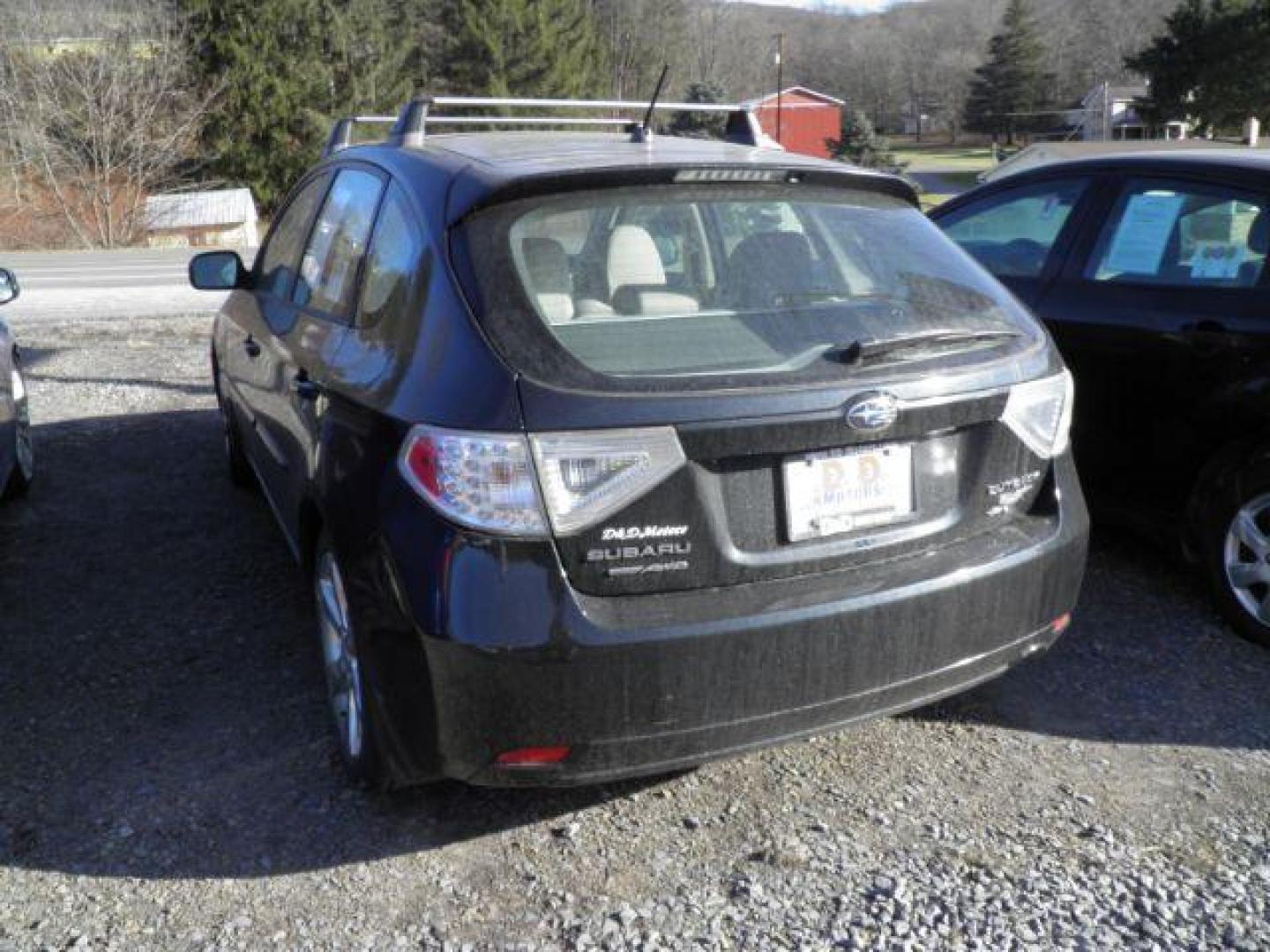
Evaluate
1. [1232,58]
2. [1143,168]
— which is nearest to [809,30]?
[1232,58]

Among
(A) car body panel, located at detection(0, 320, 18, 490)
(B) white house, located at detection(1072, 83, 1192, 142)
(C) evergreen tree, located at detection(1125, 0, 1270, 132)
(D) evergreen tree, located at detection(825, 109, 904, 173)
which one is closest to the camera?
(A) car body panel, located at detection(0, 320, 18, 490)

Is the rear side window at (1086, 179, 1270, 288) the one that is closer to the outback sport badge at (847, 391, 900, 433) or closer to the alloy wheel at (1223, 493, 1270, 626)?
the alloy wheel at (1223, 493, 1270, 626)

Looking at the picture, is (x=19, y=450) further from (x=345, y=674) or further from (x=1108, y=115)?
(x=1108, y=115)

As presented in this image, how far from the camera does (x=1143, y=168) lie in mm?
4480

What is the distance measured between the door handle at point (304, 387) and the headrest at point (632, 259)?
91cm

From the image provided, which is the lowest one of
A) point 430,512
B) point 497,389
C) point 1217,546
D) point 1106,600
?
point 1106,600

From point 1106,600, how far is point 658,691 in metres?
2.52

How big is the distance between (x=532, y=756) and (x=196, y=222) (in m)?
37.2

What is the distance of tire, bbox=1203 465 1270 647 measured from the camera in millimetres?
3867

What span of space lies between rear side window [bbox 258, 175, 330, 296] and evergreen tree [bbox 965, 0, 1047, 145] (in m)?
98.5

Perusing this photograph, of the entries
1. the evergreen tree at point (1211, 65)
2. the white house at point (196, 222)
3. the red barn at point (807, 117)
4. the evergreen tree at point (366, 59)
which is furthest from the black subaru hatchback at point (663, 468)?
the red barn at point (807, 117)

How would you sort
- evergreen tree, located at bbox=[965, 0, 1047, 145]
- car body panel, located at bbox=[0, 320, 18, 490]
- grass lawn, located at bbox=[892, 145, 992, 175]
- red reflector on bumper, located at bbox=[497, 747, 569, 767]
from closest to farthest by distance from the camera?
red reflector on bumper, located at bbox=[497, 747, 569, 767]
car body panel, located at bbox=[0, 320, 18, 490]
grass lawn, located at bbox=[892, 145, 992, 175]
evergreen tree, located at bbox=[965, 0, 1047, 145]

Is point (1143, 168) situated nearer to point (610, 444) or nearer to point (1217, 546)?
point (1217, 546)

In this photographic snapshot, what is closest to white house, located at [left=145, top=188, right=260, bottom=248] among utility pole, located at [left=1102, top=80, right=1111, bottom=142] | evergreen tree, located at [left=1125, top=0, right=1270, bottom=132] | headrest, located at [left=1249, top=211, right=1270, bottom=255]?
headrest, located at [left=1249, top=211, right=1270, bottom=255]
